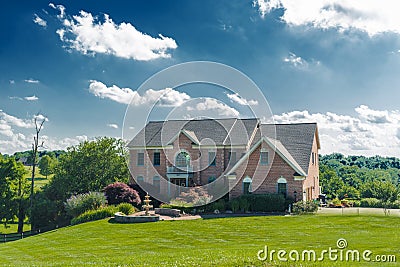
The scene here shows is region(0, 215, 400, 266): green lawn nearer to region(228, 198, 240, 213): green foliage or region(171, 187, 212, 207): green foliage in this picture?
region(228, 198, 240, 213): green foliage

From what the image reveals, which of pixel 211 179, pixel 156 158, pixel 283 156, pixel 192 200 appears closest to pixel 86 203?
pixel 192 200

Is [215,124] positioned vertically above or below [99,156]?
above

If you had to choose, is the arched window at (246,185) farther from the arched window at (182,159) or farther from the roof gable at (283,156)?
the arched window at (182,159)

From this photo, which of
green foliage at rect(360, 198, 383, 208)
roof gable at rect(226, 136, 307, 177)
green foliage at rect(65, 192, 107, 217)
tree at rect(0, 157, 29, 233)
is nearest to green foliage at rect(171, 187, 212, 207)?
roof gable at rect(226, 136, 307, 177)

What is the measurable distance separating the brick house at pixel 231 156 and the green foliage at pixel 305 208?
2.40 meters

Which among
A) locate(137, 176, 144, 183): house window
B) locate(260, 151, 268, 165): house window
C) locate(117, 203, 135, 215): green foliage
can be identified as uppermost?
locate(260, 151, 268, 165): house window

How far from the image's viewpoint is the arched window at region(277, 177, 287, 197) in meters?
30.2

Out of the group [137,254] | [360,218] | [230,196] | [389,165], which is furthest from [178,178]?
[389,165]

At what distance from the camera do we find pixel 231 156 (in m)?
36.1

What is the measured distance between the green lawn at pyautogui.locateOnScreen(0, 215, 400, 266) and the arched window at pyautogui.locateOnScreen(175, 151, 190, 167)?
1241cm

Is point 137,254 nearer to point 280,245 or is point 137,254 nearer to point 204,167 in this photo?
point 280,245

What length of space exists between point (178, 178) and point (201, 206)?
7539mm

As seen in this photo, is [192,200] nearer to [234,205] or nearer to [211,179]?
[234,205]

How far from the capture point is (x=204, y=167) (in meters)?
36.4
